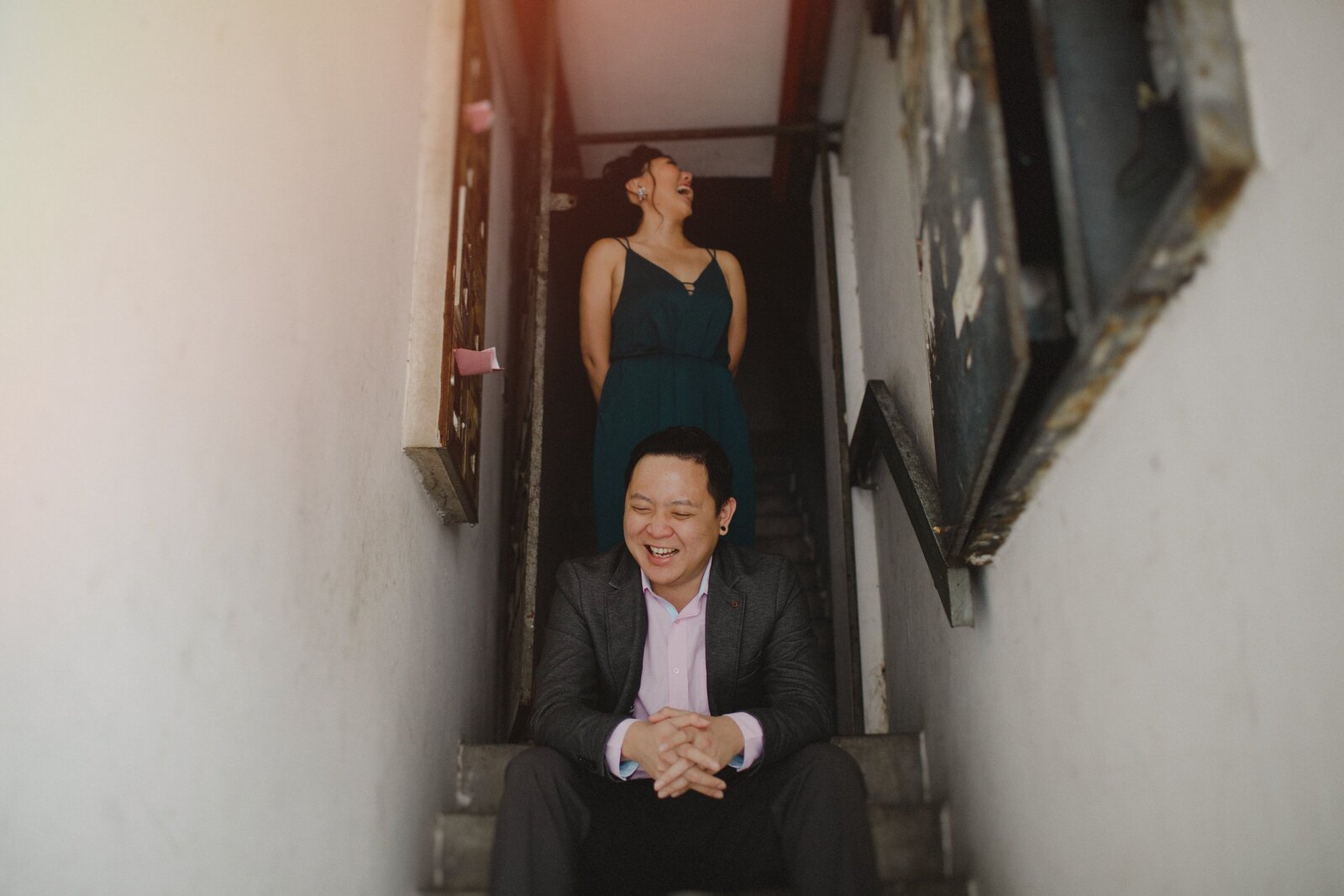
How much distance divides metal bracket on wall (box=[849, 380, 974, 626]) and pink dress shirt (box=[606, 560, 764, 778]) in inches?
17.6

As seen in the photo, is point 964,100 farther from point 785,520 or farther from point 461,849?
point 785,520

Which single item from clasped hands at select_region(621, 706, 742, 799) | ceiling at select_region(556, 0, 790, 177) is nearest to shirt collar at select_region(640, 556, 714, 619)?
clasped hands at select_region(621, 706, 742, 799)

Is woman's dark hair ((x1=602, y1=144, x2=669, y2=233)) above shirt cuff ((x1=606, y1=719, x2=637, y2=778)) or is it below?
above

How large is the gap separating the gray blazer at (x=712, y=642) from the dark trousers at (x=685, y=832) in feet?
0.58

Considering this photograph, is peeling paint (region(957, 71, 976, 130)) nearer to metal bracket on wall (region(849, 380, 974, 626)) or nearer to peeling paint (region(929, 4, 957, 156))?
peeling paint (region(929, 4, 957, 156))

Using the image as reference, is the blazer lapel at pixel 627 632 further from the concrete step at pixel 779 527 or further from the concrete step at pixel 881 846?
the concrete step at pixel 779 527

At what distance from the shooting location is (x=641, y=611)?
211 cm

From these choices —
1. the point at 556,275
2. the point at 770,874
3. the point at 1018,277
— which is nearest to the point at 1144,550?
the point at 1018,277

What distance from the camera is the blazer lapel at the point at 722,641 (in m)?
2.08

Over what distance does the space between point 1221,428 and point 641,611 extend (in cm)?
127

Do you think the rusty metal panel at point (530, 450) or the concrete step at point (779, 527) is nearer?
the rusty metal panel at point (530, 450)

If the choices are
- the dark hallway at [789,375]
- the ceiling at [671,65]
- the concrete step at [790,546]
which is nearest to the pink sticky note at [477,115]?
the ceiling at [671,65]

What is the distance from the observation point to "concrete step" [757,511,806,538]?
17.2 ft

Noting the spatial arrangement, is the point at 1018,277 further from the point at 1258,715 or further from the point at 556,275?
the point at 556,275
